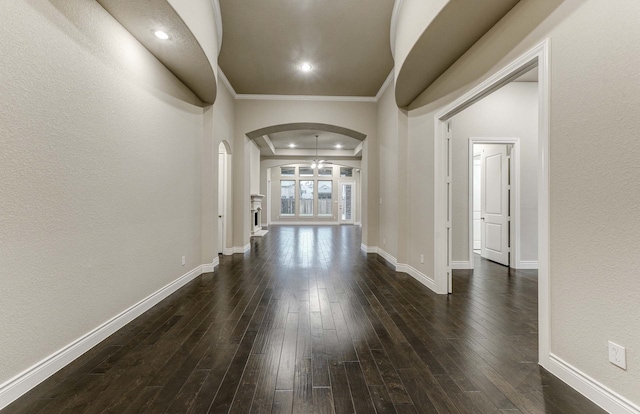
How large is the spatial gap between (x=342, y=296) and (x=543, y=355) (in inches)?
76.7

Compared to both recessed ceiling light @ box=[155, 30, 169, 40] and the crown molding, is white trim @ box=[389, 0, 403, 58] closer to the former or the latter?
the crown molding

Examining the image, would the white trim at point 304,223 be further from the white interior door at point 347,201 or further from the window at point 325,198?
the white interior door at point 347,201

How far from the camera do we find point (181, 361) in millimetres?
1979

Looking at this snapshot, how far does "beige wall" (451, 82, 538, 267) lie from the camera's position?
486cm

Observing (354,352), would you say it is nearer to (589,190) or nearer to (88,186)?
(589,190)

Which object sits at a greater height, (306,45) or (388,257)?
(306,45)

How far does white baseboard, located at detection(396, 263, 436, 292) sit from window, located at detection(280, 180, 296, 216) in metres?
9.66

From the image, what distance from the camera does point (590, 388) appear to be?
1.60m

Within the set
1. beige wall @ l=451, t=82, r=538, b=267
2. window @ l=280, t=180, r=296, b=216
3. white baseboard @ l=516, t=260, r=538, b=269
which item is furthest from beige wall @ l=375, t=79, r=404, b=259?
window @ l=280, t=180, r=296, b=216

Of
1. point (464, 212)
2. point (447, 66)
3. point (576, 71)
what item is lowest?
point (464, 212)

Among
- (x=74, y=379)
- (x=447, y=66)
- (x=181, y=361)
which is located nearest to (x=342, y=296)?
(x=181, y=361)

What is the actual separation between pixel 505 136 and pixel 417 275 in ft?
9.98

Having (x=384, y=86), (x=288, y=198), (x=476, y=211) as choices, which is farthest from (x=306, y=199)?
(x=384, y=86)

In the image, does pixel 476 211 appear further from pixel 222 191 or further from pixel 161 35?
pixel 161 35
